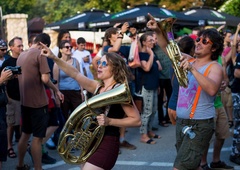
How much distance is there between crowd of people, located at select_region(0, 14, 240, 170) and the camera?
3.55m

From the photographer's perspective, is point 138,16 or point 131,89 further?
point 138,16

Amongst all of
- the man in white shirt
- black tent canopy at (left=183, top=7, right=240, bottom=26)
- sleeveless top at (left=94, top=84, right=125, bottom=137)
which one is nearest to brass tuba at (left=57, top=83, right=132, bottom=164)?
sleeveless top at (left=94, top=84, right=125, bottom=137)

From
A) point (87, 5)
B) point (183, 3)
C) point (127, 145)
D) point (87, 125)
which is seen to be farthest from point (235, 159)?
point (87, 5)

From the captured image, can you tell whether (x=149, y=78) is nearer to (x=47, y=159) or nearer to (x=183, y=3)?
(x=47, y=159)

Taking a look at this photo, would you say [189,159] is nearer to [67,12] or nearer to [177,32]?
[177,32]

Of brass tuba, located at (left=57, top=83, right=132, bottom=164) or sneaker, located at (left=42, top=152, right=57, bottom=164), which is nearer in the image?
brass tuba, located at (left=57, top=83, right=132, bottom=164)

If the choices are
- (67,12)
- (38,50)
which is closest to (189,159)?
(38,50)

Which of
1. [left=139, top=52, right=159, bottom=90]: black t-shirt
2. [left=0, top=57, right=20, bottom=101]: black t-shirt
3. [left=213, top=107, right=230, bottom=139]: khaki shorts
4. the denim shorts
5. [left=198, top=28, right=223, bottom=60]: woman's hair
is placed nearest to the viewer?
the denim shorts

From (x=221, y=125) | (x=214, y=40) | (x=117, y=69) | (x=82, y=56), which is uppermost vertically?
(x=214, y=40)

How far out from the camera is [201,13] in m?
15.3

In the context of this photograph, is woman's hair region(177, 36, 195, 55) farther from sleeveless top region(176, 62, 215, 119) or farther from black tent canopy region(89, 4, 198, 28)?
black tent canopy region(89, 4, 198, 28)

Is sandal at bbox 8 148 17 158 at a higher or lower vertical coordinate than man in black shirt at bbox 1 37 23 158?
lower

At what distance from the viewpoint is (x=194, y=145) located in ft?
12.1

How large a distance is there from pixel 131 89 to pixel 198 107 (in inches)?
98.5
